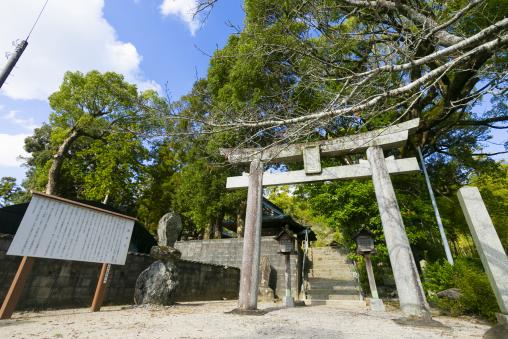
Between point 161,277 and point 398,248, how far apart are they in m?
5.99

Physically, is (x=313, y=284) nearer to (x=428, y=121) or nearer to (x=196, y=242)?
(x=196, y=242)

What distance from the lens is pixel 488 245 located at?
4.02 meters

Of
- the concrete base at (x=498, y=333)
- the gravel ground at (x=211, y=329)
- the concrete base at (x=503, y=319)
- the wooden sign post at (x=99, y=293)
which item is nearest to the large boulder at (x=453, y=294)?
the gravel ground at (x=211, y=329)

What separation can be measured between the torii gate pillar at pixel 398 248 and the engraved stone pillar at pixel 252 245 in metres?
2.90

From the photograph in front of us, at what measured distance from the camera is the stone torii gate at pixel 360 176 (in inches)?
197

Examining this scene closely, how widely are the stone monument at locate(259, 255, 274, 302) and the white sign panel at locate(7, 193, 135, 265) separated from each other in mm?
7367

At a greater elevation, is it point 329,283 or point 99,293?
point 329,283

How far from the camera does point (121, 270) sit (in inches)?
289

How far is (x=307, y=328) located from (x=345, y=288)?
898cm

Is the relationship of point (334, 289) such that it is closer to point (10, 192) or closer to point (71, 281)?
point (71, 281)

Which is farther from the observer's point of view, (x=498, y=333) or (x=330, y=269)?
(x=330, y=269)

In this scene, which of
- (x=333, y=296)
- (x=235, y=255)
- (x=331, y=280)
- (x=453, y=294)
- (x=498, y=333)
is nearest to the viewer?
(x=498, y=333)

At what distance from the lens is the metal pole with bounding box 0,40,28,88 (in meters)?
4.80

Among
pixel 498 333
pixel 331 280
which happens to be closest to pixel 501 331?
pixel 498 333
